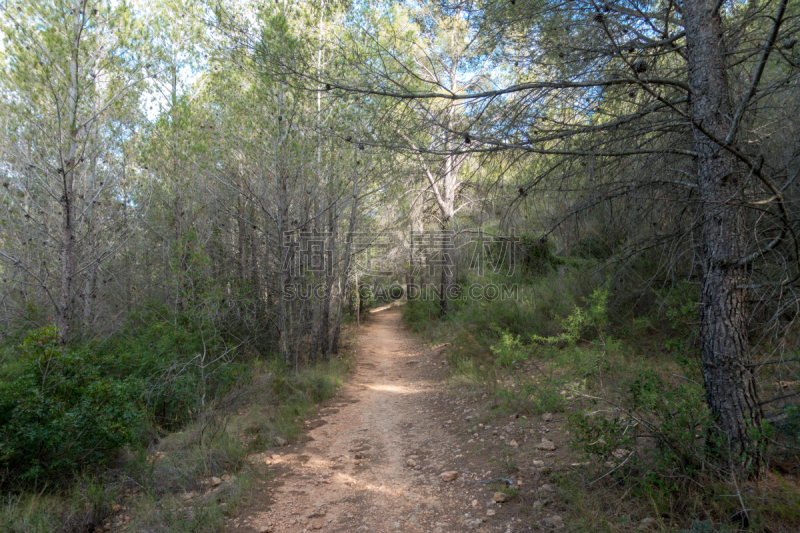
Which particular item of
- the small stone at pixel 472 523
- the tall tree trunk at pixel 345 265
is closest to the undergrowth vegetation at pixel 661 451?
the small stone at pixel 472 523

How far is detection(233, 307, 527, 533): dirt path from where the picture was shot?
3396mm

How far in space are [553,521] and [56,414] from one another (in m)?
4.64

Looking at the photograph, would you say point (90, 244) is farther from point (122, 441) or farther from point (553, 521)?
point (553, 521)

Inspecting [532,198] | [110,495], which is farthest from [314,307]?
[532,198]

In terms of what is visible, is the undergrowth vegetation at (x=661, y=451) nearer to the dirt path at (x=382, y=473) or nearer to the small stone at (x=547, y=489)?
the small stone at (x=547, y=489)

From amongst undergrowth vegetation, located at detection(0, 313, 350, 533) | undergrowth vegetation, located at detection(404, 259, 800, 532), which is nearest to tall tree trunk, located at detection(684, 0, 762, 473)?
undergrowth vegetation, located at detection(404, 259, 800, 532)

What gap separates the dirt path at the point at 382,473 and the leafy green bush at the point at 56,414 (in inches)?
74.3

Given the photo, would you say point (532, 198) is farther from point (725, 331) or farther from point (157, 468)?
point (157, 468)

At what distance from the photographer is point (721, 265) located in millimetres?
2783

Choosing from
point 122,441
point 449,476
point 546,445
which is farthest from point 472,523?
point 122,441

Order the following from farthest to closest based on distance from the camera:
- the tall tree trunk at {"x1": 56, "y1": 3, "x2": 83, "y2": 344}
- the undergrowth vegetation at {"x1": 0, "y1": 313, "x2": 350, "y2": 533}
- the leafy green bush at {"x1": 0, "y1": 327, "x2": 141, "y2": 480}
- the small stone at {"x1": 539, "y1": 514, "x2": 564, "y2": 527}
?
1. the tall tree trunk at {"x1": 56, "y1": 3, "x2": 83, "y2": 344}
2. the leafy green bush at {"x1": 0, "y1": 327, "x2": 141, "y2": 480}
3. the undergrowth vegetation at {"x1": 0, "y1": 313, "x2": 350, "y2": 533}
4. the small stone at {"x1": 539, "y1": 514, "x2": 564, "y2": 527}

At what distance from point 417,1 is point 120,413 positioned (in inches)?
226

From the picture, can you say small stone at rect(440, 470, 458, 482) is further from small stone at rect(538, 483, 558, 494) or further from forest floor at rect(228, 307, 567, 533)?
small stone at rect(538, 483, 558, 494)

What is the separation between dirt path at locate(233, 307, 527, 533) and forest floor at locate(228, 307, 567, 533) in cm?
1
